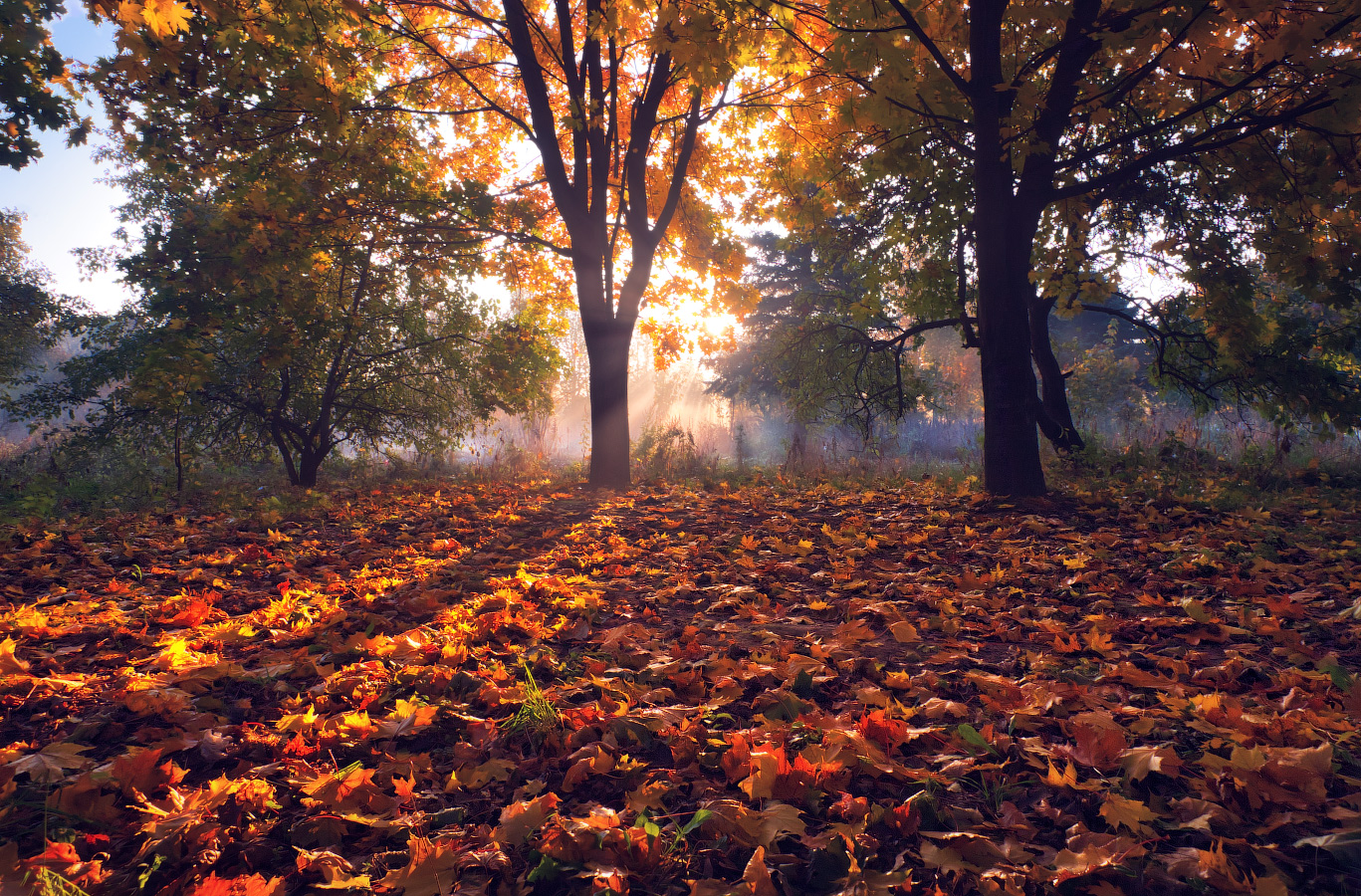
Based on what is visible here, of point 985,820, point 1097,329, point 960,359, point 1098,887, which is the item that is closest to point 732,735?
point 985,820

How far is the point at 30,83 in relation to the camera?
5410 mm

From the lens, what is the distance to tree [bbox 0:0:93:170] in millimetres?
4441

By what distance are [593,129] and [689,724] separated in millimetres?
8113

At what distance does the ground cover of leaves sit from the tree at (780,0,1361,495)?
3.22m

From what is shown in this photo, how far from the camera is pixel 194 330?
7.30 metres

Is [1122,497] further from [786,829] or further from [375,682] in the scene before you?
[375,682]

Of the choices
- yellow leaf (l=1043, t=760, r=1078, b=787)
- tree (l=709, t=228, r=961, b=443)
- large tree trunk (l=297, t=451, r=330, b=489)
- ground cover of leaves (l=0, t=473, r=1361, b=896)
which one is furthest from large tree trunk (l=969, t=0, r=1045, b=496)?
large tree trunk (l=297, t=451, r=330, b=489)

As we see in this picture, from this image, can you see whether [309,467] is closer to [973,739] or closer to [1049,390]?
[973,739]

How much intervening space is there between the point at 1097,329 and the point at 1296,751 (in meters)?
38.0

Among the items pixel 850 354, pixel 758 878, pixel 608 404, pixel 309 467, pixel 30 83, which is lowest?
pixel 758 878

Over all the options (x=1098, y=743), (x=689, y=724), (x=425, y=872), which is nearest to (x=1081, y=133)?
(x=1098, y=743)

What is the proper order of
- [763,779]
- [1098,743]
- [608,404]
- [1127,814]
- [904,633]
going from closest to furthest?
[1127,814] → [763,779] → [1098,743] → [904,633] → [608,404]

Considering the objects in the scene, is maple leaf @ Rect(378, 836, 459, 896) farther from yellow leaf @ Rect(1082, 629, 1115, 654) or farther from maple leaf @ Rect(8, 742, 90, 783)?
yellow leaf @ Rect(1082, 629, 1115, 654)

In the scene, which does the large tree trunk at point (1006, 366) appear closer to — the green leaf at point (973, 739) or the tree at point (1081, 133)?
the tree at point (1081, 133)
